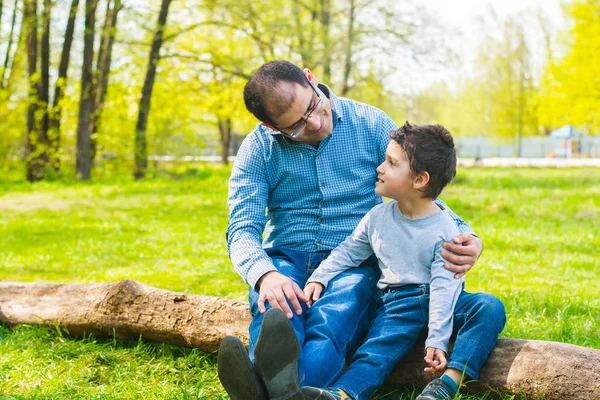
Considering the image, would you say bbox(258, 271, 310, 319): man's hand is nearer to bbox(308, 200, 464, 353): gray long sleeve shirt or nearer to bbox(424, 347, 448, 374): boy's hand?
bbox(308, 200, 464, 353): gray long sleeve shirt

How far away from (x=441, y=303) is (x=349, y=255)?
51cm

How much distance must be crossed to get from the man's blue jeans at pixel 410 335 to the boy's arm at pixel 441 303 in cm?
7

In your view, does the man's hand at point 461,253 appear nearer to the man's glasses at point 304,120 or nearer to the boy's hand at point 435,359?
the boy's hand at point 435,359

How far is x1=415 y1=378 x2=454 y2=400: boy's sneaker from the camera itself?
2.62 m

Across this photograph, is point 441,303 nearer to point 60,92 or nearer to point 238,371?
point 238,371

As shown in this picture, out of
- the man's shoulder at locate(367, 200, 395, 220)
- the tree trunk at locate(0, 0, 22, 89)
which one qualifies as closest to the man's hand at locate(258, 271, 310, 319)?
the man's shoulder at locate(367, 200, 395, 220)

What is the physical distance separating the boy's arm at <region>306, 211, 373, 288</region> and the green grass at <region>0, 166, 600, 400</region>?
1.93 feet

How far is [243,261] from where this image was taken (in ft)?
10.1

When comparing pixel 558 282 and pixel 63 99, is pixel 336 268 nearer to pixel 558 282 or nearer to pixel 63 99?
pixel 558 282

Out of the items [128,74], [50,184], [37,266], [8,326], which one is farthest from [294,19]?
[8,326]

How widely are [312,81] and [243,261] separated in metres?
0.90

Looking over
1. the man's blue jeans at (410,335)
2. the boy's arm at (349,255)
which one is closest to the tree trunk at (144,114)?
the boy's arm at (349,255)

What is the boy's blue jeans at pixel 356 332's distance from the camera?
8.99 feet

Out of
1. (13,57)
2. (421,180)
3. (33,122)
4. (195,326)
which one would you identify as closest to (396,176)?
(421,180)
